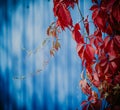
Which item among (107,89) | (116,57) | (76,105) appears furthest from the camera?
(76,105)

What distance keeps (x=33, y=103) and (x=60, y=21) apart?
4.46ft

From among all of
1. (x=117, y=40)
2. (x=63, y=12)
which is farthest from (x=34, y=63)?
(x=117, y=40)

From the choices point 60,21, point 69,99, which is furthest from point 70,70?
point 60,21

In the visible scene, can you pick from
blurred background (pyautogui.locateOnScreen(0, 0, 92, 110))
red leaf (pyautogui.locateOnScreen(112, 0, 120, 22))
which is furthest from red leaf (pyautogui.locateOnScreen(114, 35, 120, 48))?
blurred background (pyautogui.locateOnScreen(0, 0, 92, 110))

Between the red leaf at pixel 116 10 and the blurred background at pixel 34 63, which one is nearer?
the red leaf at pixel 116 10

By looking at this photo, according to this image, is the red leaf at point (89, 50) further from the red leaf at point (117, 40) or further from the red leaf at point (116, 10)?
the red leaf at point (116, 10)

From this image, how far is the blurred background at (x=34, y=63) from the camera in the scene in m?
2.66

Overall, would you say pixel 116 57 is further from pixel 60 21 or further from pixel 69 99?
pixel 69 99

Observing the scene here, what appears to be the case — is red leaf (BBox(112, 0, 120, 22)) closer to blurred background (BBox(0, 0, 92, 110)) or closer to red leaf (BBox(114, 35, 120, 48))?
red leaf (BBox(114, 35, 120, 48))

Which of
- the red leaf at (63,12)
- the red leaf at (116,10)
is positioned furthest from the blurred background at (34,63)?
the red leaf at (116,10)

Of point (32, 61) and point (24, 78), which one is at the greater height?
point (32, 61)

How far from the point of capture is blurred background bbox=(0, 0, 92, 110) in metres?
2.66

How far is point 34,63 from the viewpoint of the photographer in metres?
2.79

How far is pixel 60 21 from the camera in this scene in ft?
6.59
